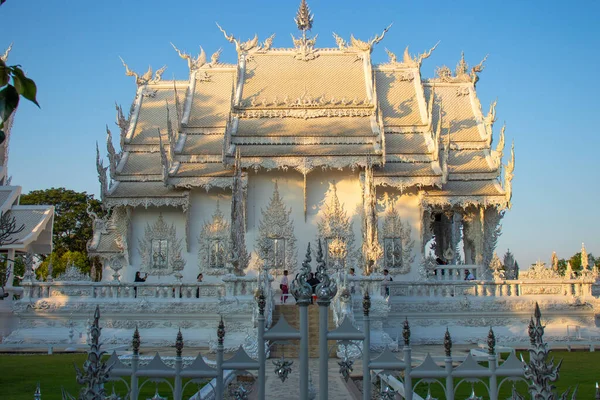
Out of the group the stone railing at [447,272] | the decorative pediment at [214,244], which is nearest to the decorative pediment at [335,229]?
the stone railing at [447,272]

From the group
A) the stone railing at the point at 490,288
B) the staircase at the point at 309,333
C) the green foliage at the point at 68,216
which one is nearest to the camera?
the staircase at the point at 309,333

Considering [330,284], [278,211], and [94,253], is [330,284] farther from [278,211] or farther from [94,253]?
[94,253]

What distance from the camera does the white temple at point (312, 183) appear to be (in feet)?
63.6

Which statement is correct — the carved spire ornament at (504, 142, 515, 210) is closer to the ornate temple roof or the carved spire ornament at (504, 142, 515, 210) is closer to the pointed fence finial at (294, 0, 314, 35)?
the ornate temple roof

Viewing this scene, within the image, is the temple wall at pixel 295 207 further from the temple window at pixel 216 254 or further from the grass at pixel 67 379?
the grass at pixel 67 379

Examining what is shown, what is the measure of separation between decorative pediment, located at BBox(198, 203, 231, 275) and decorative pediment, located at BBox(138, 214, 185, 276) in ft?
2.22

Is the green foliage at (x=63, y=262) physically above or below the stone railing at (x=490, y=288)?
above

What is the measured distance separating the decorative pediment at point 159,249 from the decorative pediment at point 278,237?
268 cm

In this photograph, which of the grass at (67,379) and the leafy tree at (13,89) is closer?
the leafy tree at (13,89)

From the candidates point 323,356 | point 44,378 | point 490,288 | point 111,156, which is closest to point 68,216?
point 111,156

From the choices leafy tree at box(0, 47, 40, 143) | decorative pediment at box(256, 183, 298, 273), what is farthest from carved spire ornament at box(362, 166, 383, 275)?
leafy tree at box(0, 47, 40, 143)

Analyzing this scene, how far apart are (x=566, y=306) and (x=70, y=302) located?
41.7 ft

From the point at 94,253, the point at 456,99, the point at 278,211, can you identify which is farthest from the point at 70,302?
the point at 456,99

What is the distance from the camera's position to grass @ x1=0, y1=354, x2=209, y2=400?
335 inches
